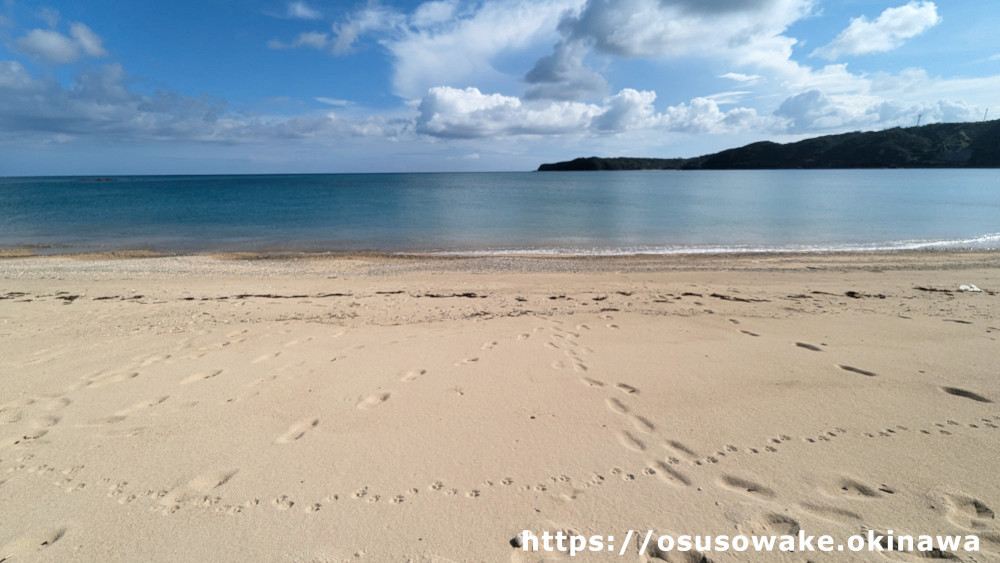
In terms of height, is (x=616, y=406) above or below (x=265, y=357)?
below

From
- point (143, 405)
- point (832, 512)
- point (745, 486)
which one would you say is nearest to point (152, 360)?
point (143, 405)

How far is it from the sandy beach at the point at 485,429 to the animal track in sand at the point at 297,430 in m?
0.03

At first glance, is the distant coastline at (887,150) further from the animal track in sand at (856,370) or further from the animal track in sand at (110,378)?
the animal track in sand at (110,378)

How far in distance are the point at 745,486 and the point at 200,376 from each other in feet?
17.4

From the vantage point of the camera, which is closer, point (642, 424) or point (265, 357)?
point (642, 424)

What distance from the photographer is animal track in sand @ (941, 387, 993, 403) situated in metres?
3.95

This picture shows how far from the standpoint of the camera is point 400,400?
13.8 feet

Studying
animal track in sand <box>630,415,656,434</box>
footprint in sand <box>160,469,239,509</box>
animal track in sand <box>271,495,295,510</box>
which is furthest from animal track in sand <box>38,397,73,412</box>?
animal track in sand <box>630,415,656,434</box>

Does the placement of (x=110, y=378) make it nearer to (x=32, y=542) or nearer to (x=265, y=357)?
(x=265, y=357)

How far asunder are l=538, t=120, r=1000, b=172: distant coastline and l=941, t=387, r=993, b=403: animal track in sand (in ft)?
495

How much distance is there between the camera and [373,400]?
4203mm

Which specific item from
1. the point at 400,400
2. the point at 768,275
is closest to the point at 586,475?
the point at 400,400

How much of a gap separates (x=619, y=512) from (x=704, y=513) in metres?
0.51

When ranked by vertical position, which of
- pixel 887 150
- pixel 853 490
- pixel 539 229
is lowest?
pixel 853 490
